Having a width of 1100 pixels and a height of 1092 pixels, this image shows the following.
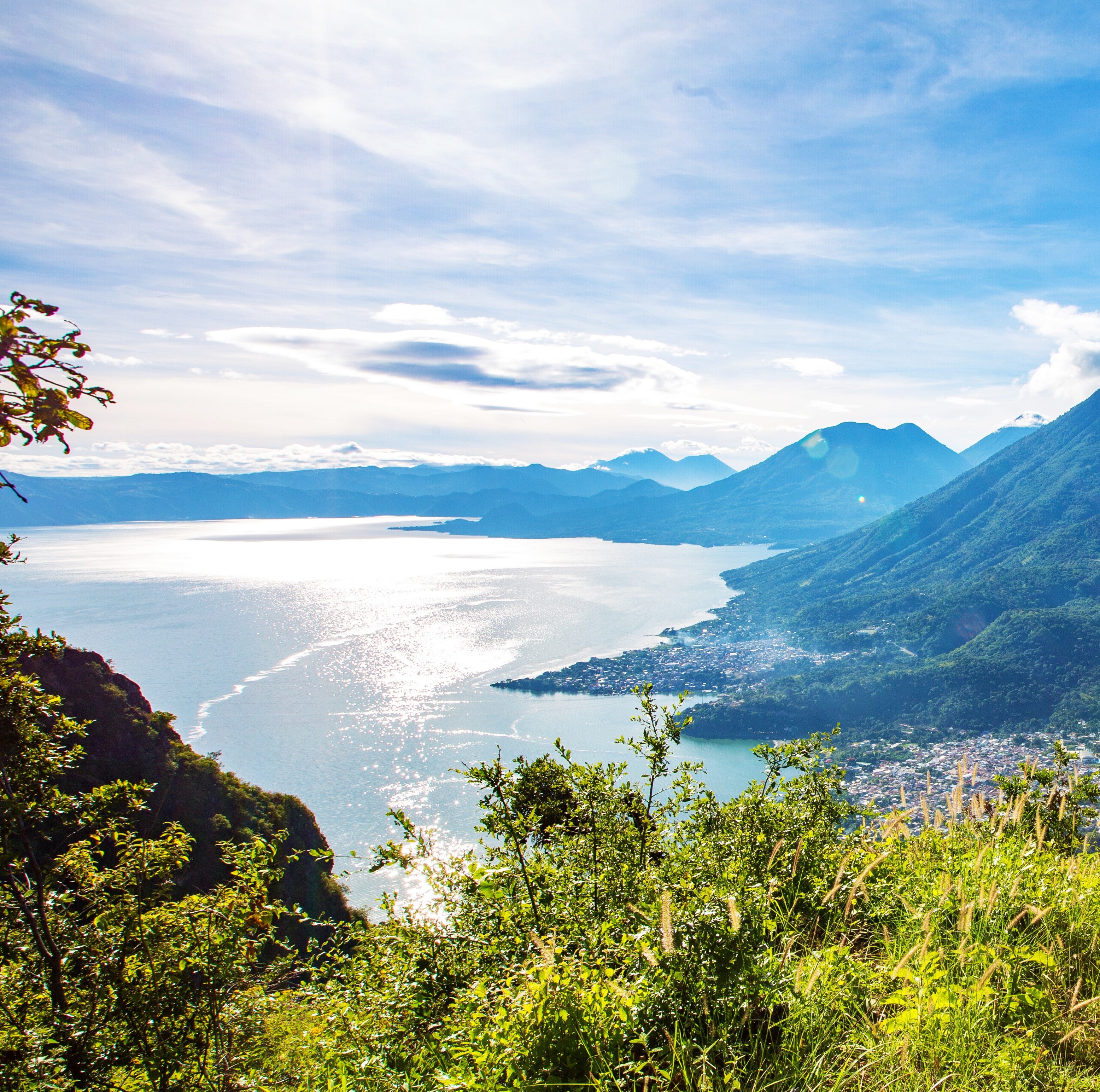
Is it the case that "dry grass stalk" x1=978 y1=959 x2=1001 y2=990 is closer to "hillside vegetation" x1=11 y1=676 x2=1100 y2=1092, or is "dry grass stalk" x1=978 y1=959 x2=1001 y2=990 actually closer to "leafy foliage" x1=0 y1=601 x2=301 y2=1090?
"hillside vegetation" x1=11 y1=676 x2=1100 y2=1092

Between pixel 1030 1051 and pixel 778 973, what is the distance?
108cm

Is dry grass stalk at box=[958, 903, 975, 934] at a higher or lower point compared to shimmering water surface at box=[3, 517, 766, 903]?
higher

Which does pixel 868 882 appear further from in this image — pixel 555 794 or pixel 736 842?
pixel 555 794

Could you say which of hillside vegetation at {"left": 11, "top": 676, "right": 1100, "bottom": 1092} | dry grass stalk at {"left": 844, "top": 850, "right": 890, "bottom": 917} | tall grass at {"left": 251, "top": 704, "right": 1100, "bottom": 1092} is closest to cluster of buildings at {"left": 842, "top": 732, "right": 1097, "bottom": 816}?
tall grass at {"left": 251, "top": 704, "right": 1100, "bottom": 1092}

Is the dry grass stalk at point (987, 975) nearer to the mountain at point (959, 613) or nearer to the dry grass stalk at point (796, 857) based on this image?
the dry grass stalk at point (796, 857)

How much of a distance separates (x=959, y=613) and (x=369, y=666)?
112805 mm

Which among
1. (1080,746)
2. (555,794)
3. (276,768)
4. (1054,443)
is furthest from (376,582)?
(1054,443)

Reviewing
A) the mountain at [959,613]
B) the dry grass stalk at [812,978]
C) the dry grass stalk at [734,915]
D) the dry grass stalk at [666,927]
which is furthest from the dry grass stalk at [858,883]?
the mountain at [959,613]

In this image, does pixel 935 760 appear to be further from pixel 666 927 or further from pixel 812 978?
pixel 666 927

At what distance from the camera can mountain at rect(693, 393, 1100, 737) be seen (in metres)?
85.9

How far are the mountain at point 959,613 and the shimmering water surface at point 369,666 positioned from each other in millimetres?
17607

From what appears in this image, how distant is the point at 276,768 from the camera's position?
54.4 metres

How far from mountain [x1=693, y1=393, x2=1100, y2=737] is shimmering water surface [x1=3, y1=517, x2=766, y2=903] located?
1761cm

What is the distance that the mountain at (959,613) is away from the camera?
85.9m
